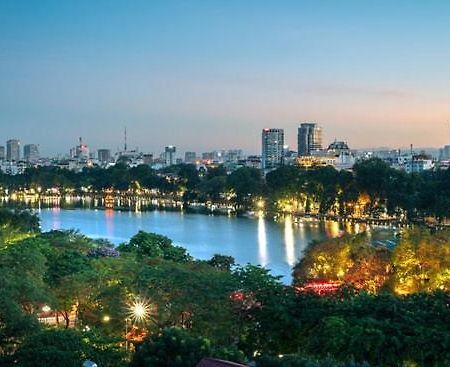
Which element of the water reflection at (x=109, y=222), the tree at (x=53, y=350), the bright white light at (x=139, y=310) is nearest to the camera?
the tree at (x=53, y=350)

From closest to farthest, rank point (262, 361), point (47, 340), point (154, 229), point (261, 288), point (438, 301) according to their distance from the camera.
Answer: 1. point (262, 361)
2. point (47, 340)
3. point (438, 301)
4. point (261, 288)
5. point (154, 229)

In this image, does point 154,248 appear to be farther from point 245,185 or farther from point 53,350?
point 245,185

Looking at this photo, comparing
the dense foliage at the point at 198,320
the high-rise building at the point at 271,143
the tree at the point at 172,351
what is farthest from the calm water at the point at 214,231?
the high-rise building at the point at 271,143

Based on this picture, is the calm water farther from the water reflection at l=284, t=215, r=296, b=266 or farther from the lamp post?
the lamp post

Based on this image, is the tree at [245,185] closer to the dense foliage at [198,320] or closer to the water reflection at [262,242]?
the water reflection at [262,242]

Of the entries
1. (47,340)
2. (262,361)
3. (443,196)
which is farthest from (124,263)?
(443,196)

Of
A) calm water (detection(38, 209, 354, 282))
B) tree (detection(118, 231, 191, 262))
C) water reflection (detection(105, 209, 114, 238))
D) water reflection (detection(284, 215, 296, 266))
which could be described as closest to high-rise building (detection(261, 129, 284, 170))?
water reflection (detection(105, 209, 114, 238))

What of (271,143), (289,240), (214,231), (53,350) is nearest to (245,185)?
(214,231)

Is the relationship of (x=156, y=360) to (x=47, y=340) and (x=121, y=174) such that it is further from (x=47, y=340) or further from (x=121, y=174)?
(x=121, y=174)
